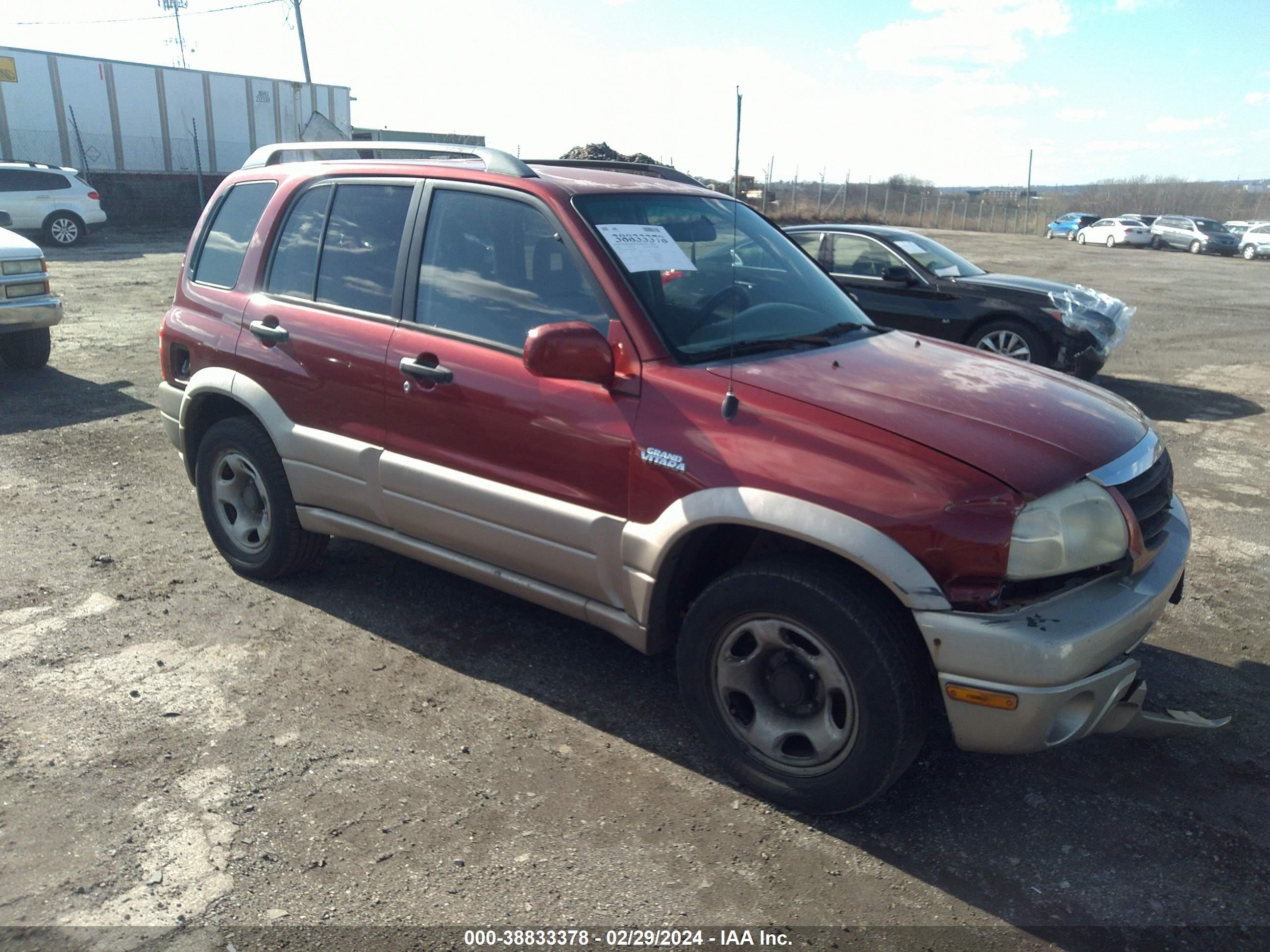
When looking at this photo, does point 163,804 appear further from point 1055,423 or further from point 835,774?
point 1055,423

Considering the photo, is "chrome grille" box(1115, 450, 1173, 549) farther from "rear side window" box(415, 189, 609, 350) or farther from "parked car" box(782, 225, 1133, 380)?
"parked car" box(782, 225, 1133, 380)

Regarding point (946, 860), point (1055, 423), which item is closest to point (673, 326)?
point (1055, 423)

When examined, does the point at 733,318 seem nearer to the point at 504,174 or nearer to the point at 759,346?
the point at 759,346

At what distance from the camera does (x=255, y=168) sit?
4840mm

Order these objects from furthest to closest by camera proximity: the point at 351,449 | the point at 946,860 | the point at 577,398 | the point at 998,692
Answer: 1. the point at 351,449
2. the point at 577,398
3. the point at 946,860
4. the point at 998,692

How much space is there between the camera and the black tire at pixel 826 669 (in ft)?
9.16

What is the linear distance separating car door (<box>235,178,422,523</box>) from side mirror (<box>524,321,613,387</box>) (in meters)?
1.00

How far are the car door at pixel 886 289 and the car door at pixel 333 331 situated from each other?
242 inches

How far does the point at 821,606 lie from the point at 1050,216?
197 ft

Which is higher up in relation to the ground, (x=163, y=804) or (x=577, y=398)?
(x=577, y=398)

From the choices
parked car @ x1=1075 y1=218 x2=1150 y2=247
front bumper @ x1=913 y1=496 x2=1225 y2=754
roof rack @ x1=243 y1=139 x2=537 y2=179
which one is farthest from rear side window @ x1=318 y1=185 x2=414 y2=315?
parked car @ x1=1075 y1=218 x2=1150 y2=247

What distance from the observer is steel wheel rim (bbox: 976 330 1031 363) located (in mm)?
9219

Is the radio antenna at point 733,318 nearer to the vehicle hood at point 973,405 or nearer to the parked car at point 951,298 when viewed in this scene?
the vehicle hood at point 973,405

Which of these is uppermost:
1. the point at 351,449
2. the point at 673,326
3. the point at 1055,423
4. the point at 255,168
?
the point at 255,168
